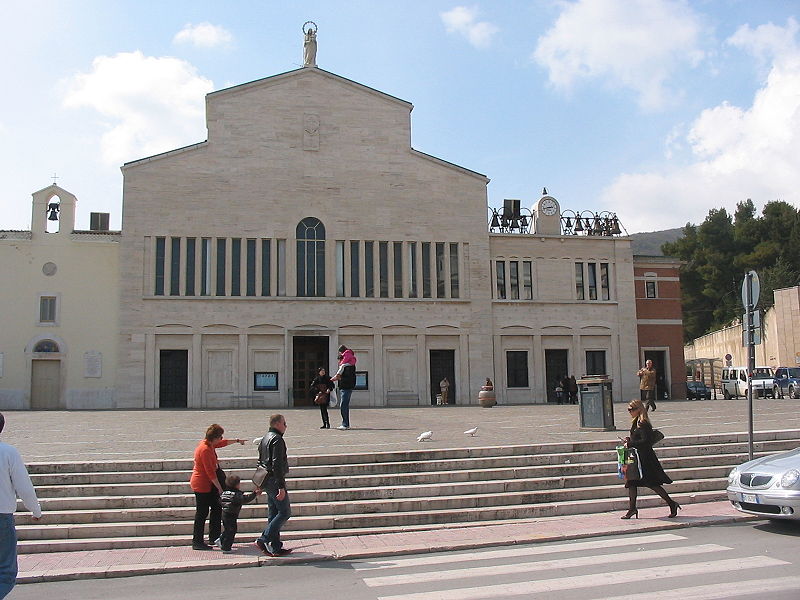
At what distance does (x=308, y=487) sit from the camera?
12.5 meters

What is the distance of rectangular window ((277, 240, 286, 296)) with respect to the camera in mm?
37469

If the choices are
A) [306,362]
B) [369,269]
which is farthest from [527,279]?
[306,362]

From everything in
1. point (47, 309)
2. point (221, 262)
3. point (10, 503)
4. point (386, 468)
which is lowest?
point (386, 468)

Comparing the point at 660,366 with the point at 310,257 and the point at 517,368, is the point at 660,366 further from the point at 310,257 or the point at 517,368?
the point at 310,257

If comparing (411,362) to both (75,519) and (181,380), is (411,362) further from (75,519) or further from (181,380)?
(75,519)

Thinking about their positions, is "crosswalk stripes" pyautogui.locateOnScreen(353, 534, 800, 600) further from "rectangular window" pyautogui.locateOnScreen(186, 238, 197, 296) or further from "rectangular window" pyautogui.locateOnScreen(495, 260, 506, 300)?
"rectangular window" pyautogui.locateOnScreen(495, 260, 506, 300)

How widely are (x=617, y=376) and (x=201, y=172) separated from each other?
2473 centimetres

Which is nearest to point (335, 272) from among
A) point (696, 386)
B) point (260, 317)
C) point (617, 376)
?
point (260, 317)

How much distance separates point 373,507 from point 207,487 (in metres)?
3.00

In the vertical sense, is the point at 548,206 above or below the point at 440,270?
above

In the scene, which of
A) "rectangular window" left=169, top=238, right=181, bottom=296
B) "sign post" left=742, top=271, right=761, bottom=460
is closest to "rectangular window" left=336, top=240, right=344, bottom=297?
"rectangular window" left=169, top=238, right=181, bottom=296

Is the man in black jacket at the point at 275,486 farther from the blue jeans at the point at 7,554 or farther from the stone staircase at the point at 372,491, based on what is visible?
the blue jeans at the point at 7,554

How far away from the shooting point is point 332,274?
3788 cm

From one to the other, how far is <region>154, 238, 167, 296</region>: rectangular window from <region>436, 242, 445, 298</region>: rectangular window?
1389 centimetres
